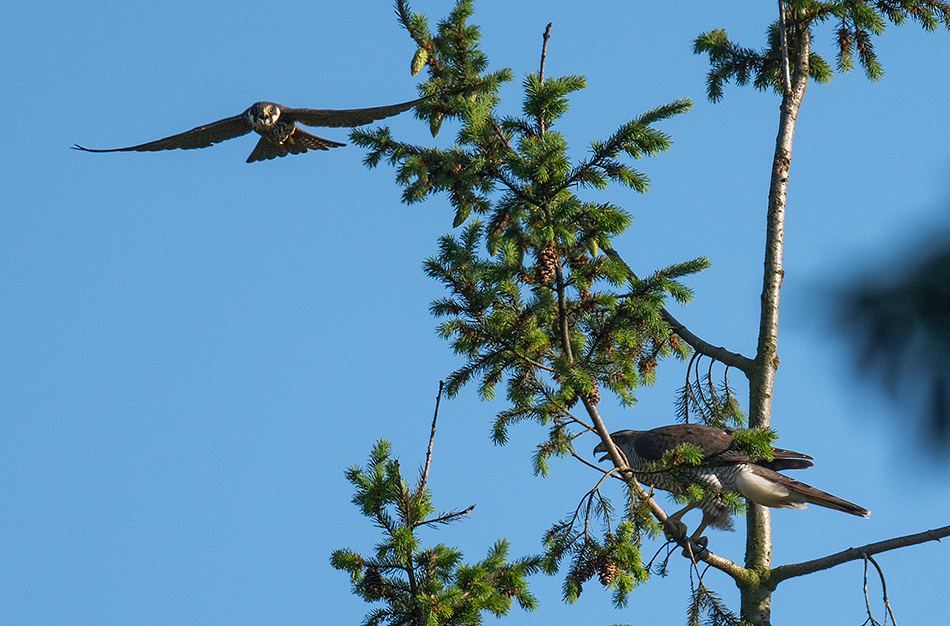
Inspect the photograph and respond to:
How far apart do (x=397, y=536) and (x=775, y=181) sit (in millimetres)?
4060

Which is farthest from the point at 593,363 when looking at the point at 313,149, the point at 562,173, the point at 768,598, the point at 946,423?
the point at 313,149

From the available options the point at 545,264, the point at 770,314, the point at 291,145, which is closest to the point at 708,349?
the point at 770,314

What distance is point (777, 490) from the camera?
6.39 m

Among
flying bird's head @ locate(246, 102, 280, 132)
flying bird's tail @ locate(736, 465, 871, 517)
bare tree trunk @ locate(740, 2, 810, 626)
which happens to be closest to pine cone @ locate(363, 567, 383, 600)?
bare tree trunk @ locate(740, 2, 810, 626)

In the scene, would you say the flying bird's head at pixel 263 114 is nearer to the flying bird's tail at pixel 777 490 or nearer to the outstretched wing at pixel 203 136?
the outstretched wing at pixel 203 136

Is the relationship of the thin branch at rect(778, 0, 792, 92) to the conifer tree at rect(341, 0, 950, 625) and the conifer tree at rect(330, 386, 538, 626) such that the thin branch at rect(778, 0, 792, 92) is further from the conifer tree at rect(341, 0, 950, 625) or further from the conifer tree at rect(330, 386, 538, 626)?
the conifer tree at rect(330, 386, 538, 626)

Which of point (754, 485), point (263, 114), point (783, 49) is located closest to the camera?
point (754, 485)

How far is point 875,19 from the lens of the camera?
698 centimetres

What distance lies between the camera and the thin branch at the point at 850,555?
5.06m

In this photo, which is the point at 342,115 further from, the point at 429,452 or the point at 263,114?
the point at 429,452

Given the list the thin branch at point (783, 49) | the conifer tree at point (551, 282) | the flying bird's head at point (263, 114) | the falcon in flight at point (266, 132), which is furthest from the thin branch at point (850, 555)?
the flying bird's head at point (263, 114)

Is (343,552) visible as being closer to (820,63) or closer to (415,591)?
(415,591)

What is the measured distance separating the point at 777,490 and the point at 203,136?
16.8 ft

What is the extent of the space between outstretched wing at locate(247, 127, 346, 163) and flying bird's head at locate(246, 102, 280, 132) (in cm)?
21
